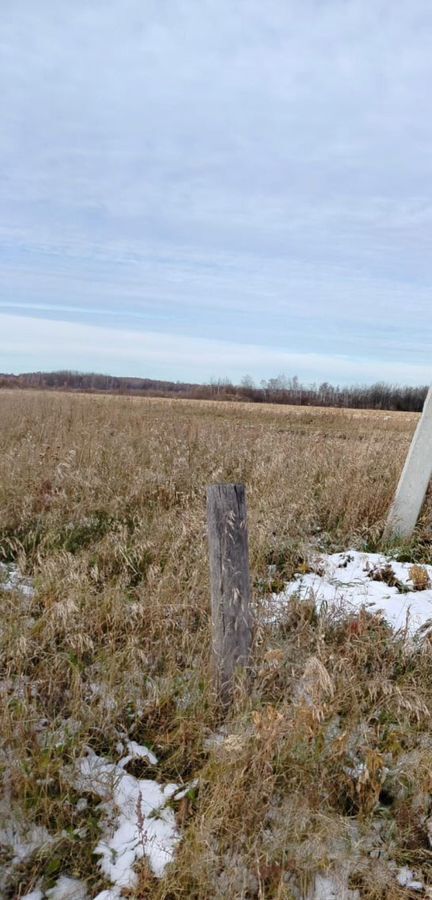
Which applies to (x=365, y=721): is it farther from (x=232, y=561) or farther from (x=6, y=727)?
(x=6, y=727)

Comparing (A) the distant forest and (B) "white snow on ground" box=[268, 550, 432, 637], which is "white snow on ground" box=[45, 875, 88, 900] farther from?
(A) the distant forest

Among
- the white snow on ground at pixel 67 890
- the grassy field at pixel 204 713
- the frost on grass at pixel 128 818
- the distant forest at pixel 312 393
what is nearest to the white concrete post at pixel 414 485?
the grassy field at pixel 204 713

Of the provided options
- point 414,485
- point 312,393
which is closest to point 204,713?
point 414,485

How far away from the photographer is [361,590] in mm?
4148

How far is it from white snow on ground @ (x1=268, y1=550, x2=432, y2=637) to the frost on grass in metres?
1.41

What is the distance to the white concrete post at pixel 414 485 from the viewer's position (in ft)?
17.7

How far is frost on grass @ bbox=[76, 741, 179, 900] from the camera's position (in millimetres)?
1967

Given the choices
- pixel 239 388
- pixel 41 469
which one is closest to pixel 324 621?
pixel 41 469

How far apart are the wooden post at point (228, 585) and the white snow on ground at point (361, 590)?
744mm

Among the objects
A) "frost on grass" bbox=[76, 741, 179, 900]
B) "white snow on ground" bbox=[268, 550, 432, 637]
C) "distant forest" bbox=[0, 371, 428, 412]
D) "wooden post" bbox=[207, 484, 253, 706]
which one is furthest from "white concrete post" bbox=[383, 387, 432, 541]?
"distant forest" bbox=[0, 371, 428, 412]

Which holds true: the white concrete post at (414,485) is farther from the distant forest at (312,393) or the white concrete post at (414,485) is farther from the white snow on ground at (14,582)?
the distant forest at (312,393)

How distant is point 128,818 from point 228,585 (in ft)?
3.66

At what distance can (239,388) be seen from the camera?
223ft

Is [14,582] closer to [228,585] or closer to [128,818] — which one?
[228,585]
